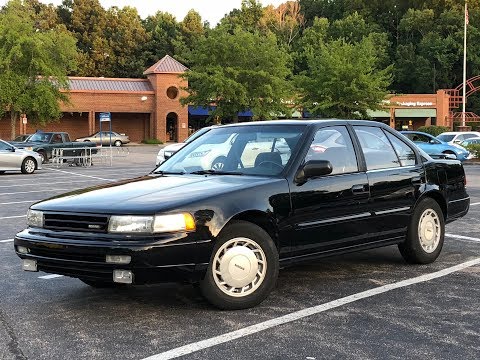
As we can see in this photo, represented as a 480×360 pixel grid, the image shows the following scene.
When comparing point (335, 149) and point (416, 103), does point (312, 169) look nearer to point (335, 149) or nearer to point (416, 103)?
point (335, 149)

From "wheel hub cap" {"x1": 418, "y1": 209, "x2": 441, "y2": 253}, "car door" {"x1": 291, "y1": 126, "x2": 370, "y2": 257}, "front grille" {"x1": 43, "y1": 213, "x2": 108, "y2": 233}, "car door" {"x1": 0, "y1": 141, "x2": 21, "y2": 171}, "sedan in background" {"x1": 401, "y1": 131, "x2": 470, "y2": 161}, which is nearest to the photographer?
"front grille" {"x1": 43, "y1": 213, "x2": 108, "y2": 233}

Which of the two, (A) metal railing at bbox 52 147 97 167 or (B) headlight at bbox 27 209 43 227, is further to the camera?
(A) metal railing at bbox 52 147 97 167

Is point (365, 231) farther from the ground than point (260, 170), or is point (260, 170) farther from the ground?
point (260, 170)

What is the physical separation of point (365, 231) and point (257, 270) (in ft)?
4.91

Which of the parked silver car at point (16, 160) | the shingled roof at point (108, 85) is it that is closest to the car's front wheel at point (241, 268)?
the parked silver car at point (16, 160)

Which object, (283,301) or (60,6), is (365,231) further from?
(60,6)

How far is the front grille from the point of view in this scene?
5020 mm

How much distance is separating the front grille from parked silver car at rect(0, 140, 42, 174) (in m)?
19.6

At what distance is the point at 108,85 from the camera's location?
194 ft

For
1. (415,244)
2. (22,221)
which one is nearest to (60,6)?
(22,221)

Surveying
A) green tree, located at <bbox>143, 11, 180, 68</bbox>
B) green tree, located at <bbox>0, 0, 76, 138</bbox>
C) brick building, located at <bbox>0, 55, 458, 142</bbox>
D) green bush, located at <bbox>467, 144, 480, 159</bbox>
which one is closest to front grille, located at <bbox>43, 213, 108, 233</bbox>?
green bush, located at <bbox>467, 144, 480, 159</bbox>

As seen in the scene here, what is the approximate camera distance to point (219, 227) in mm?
5148

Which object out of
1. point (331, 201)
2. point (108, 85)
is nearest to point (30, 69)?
point (108, 85)

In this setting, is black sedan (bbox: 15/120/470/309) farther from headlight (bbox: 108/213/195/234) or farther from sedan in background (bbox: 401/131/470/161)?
sedan in background (bbox: 401/131/470/161)
